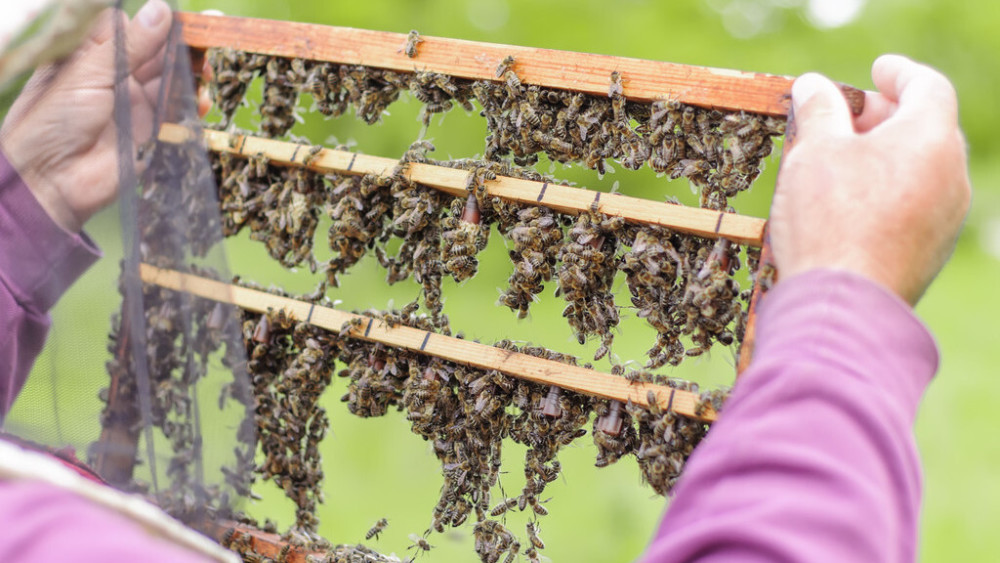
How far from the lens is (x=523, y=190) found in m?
1.83

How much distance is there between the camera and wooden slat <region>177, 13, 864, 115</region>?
1.57m

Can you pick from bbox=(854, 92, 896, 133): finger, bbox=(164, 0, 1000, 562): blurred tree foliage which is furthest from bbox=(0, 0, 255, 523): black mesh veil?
bbox=(164, 0, 1000, 562): blurred tree foliage

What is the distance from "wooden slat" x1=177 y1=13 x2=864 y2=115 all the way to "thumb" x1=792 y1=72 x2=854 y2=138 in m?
0.07

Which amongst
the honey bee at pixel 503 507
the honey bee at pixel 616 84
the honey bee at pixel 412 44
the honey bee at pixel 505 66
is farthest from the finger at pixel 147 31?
the honey bee at pixel 503 507

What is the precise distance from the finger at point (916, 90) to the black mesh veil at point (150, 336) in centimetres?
166

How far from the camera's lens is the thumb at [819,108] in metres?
1.24

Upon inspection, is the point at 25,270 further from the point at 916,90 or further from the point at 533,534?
the point at 916,90

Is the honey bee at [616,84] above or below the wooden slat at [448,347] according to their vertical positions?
above

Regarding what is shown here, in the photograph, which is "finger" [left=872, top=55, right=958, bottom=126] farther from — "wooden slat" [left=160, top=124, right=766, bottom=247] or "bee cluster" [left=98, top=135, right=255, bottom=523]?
"bee cluster" [left=98, top=135, right=255, bottom=523]

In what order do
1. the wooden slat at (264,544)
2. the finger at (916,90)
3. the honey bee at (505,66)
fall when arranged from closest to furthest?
the finger at (916,90) → the honey bee at (505,66) → the wooden slat at (264,544)

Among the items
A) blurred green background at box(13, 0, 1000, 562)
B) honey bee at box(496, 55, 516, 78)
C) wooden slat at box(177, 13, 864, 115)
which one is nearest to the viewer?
wooden slat at box(177, 13, 864, 115)

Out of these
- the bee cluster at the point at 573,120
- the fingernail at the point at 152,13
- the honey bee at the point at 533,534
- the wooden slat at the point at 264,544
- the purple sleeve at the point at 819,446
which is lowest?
the wooden slat at the point at 264,544

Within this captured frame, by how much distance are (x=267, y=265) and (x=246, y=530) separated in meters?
5.39

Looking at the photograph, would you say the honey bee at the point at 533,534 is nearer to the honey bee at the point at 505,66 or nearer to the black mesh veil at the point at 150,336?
the black mesh veil at the point at 150,336
